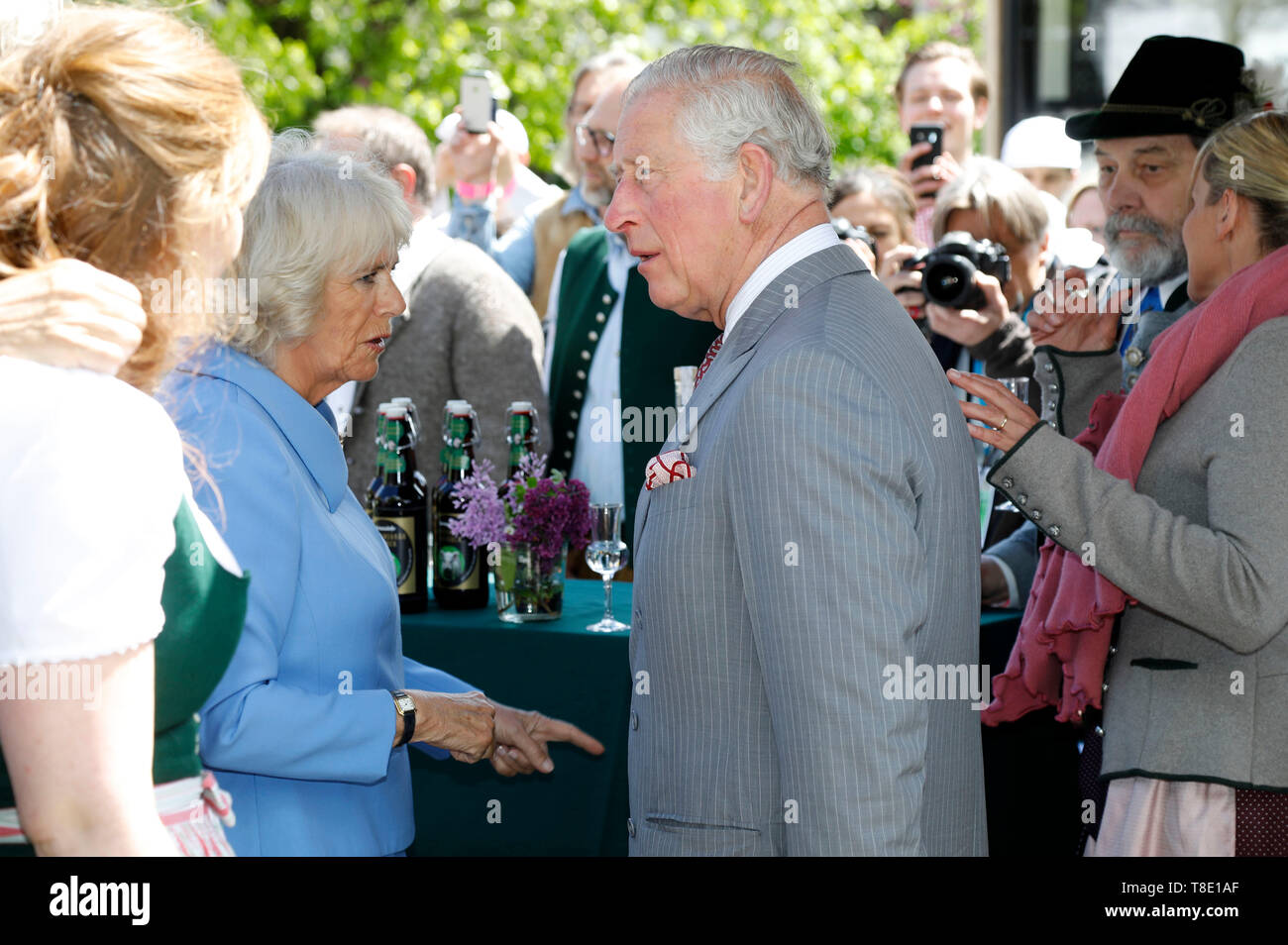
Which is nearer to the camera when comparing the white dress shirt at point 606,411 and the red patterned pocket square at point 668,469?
the red patterned pocket square at point 668,469

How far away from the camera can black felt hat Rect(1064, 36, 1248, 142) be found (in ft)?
10.4

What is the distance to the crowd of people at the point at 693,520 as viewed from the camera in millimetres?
1197

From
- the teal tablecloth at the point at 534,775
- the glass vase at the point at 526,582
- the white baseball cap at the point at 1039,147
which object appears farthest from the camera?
the white baseball cap at the point at 1039,147

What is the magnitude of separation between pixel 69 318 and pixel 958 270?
2.65 metres

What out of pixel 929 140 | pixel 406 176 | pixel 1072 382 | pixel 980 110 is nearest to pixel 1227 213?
pixel 1072 382

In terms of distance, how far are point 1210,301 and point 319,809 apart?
65.4 inches

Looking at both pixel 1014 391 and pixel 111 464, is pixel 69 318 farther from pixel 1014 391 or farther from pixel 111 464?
pixel 1014 391

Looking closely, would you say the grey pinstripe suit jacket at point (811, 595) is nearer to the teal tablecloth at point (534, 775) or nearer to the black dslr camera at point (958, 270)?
the teal tablecloth at point (534, 775)

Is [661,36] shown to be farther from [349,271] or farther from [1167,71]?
[349,271]

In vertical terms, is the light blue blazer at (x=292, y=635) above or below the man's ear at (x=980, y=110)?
below

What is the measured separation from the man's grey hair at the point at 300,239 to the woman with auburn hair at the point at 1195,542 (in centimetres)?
98

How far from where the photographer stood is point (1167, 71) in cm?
318

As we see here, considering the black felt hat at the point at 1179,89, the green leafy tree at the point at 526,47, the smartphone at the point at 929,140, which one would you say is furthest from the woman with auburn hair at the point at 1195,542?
the green leafy tree at the point at 526,47

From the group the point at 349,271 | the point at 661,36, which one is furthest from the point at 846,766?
the point at 661,36
